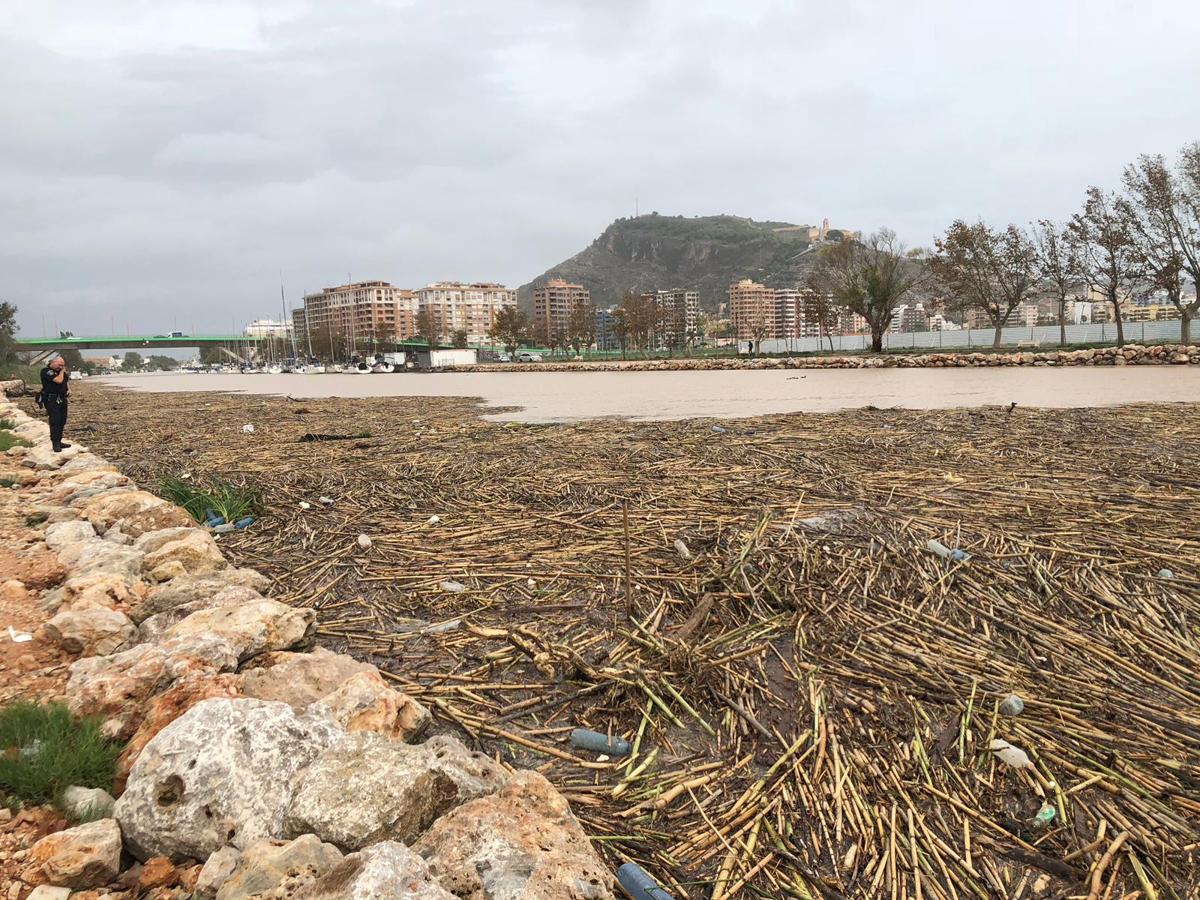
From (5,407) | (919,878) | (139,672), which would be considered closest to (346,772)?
(139,672)

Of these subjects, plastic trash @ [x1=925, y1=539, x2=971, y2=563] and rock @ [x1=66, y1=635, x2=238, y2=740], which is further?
plastic trash @ [x1=925, y1=539, x2=971, y2=563]

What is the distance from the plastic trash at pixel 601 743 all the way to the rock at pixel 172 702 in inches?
45.5

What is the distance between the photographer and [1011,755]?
2164 mm

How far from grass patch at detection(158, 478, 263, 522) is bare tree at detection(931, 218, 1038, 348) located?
54.5 meters

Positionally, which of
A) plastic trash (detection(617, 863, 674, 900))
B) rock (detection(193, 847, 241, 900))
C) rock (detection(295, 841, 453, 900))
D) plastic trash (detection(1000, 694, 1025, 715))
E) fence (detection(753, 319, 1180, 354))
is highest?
fence (detection(753, 319, 1180, 354))

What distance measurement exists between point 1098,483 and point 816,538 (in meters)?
2.62

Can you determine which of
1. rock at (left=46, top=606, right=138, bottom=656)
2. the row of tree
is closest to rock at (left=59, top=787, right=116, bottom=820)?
rock at (left=46, top=606, right=138, bottom=656)

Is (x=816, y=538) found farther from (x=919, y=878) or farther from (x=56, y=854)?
(x=56, y=854)

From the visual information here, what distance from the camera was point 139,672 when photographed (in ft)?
8.04

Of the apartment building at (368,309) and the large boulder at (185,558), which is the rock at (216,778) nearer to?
the large boulder at (185,558)

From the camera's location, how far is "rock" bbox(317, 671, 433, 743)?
223 cm

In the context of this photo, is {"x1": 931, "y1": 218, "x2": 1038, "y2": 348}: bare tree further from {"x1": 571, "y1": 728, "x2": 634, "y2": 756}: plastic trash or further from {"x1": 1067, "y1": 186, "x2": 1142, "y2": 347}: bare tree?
{"x1": 571, "y1": 728, "x2": 634, "y2": 756}: plastic trash

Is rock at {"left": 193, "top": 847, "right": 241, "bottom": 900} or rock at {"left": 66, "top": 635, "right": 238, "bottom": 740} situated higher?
rock at {"left": 66, "top": 635, "right": 238, "bottom": 740}

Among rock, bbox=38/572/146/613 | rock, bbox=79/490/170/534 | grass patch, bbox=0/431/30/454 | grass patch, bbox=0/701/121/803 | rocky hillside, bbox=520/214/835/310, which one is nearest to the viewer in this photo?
grass patch, bbox=0/701/121/803
